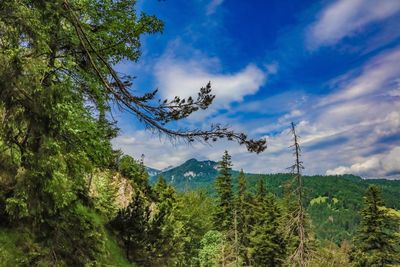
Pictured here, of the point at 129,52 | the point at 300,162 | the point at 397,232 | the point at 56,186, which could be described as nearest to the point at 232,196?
the point at 397,232

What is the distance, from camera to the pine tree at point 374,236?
32.7 metres

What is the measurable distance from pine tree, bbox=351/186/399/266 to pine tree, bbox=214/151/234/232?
910 inches

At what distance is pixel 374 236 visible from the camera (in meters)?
33.2

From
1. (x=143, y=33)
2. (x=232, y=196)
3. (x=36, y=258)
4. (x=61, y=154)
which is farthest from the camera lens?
(x=232, y=196)

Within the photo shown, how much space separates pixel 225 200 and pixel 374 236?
2620 cm

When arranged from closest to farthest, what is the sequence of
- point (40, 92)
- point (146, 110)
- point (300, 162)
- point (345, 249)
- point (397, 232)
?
point (146, 110)
point (40, 92)
point (300, 162)
point (397, 232)
point (345, 249)

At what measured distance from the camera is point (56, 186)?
6.65 m

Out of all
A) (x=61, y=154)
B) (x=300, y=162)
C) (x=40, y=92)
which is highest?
(x=300, y=162)

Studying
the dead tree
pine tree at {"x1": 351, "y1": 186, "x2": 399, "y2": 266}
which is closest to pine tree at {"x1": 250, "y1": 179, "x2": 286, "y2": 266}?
pine tree at {"x1": 351, "y1": 186, "x2": 399, "y2": 266}

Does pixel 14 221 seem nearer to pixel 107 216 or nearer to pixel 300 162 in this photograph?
pixel 107 216

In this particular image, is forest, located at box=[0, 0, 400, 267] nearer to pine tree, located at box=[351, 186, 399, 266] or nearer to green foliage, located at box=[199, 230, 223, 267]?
pine tree, located at box=[351, 186, 399, 266]

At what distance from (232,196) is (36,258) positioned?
48.3 m

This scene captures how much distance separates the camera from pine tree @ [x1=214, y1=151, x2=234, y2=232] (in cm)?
5475

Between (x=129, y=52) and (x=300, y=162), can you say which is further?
(x=300, y=162)
